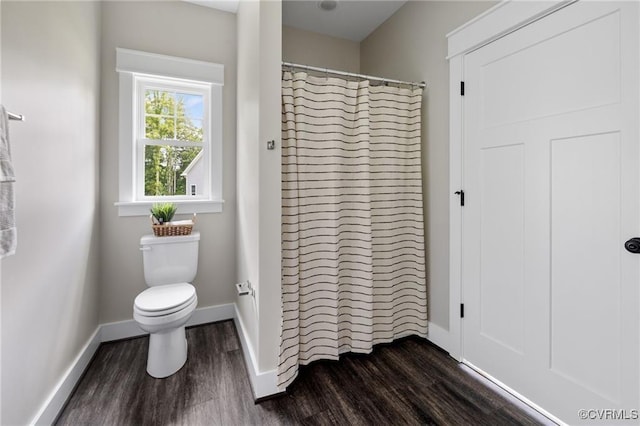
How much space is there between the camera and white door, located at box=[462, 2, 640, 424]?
4.01ft

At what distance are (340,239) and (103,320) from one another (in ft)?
6.29

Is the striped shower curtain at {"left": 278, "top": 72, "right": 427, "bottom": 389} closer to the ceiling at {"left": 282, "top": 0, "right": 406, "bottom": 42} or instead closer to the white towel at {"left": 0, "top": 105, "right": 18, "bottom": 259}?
the ceiling at {"left": 282, "top": 0, "right": 406, "bottom": 42}

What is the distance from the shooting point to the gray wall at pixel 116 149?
2160 millimetres

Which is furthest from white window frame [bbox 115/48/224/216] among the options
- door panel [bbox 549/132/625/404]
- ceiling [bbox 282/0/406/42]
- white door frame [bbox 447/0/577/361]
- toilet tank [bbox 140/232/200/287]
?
door panel [bbox 549/132/625/404]

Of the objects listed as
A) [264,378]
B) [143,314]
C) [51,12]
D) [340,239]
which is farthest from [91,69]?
[264,378]

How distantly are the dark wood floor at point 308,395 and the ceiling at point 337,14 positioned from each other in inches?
108

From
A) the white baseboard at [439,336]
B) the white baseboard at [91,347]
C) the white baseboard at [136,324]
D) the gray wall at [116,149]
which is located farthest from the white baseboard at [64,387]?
the white baseboard at [439,336]

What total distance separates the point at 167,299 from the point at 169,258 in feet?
1.40

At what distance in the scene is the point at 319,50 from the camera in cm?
284

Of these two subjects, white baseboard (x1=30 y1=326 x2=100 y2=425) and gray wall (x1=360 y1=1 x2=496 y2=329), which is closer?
white baseboard (x1=30 y1=326 x2=100 y2=425)

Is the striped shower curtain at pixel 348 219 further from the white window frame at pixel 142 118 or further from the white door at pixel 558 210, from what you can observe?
the white window frame at pixel 142 118

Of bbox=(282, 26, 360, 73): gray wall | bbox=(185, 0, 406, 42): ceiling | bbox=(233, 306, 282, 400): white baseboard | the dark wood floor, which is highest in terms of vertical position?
bbox=(185, 0, 406, 42): ceiling

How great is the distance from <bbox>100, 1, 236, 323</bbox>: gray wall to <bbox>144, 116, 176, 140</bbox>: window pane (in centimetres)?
22

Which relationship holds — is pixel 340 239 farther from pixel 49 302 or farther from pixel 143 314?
pixel 49 302
